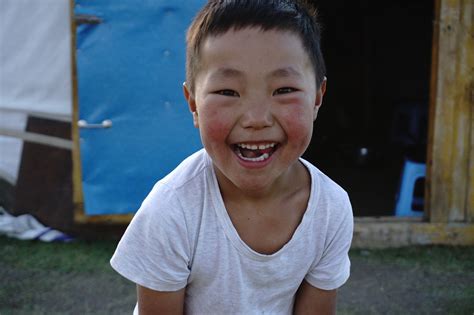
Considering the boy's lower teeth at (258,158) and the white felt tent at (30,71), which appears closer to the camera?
the boy's lower teeth at (258,158)

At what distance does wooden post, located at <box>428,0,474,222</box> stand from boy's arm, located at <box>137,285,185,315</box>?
349 centimetres

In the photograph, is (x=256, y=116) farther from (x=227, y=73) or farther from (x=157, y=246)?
(x=157, y=246)

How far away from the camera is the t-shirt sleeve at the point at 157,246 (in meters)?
1.50

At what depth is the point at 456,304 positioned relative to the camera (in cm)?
363

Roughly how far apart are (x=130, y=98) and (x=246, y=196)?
9.38 feet

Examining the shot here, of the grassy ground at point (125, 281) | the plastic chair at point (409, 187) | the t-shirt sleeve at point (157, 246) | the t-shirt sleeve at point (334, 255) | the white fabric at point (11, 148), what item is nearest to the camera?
the t-shirt sleeve at point (157, 246)

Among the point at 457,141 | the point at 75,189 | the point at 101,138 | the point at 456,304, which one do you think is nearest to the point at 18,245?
the point at 75,189

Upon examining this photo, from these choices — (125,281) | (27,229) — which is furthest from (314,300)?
(27,229)

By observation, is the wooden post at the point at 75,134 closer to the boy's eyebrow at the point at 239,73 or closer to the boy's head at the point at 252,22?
the boy's head at the point at 252,22

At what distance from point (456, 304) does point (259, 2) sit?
288 cm

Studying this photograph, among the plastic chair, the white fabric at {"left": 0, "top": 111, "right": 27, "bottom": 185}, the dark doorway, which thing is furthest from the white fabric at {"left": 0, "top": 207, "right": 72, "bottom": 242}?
the dark doorway

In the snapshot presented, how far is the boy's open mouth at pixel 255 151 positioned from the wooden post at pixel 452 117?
343cm

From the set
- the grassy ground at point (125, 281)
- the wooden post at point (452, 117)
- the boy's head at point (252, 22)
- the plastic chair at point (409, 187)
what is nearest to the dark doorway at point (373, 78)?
the plastic chair at point (409, 187)

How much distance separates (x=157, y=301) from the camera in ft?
5.13
